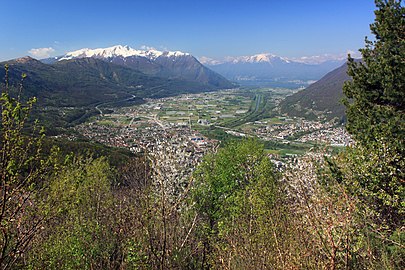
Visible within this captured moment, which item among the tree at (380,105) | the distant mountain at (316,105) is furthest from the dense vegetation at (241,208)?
the distant mountain at (316,105)

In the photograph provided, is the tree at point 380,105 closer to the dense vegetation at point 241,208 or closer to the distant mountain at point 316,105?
the dense vegetation at point 241,208

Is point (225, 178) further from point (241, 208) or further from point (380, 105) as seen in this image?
point (380, 105)

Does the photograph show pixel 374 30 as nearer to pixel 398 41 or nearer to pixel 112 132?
pixel 398 41

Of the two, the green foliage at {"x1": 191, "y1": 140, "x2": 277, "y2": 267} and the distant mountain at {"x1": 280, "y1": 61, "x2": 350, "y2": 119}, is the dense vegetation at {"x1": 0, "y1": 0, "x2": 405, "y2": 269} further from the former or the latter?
the distant mountain at {"x1": 280, "y1": 61, "x2": 350, "y2": 119}

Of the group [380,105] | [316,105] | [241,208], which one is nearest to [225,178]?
[241,208]

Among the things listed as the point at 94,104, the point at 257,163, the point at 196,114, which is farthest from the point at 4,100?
the point at 94,104

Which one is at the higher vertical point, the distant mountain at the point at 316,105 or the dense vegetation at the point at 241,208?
the dense vegetation at the point at 241,208
